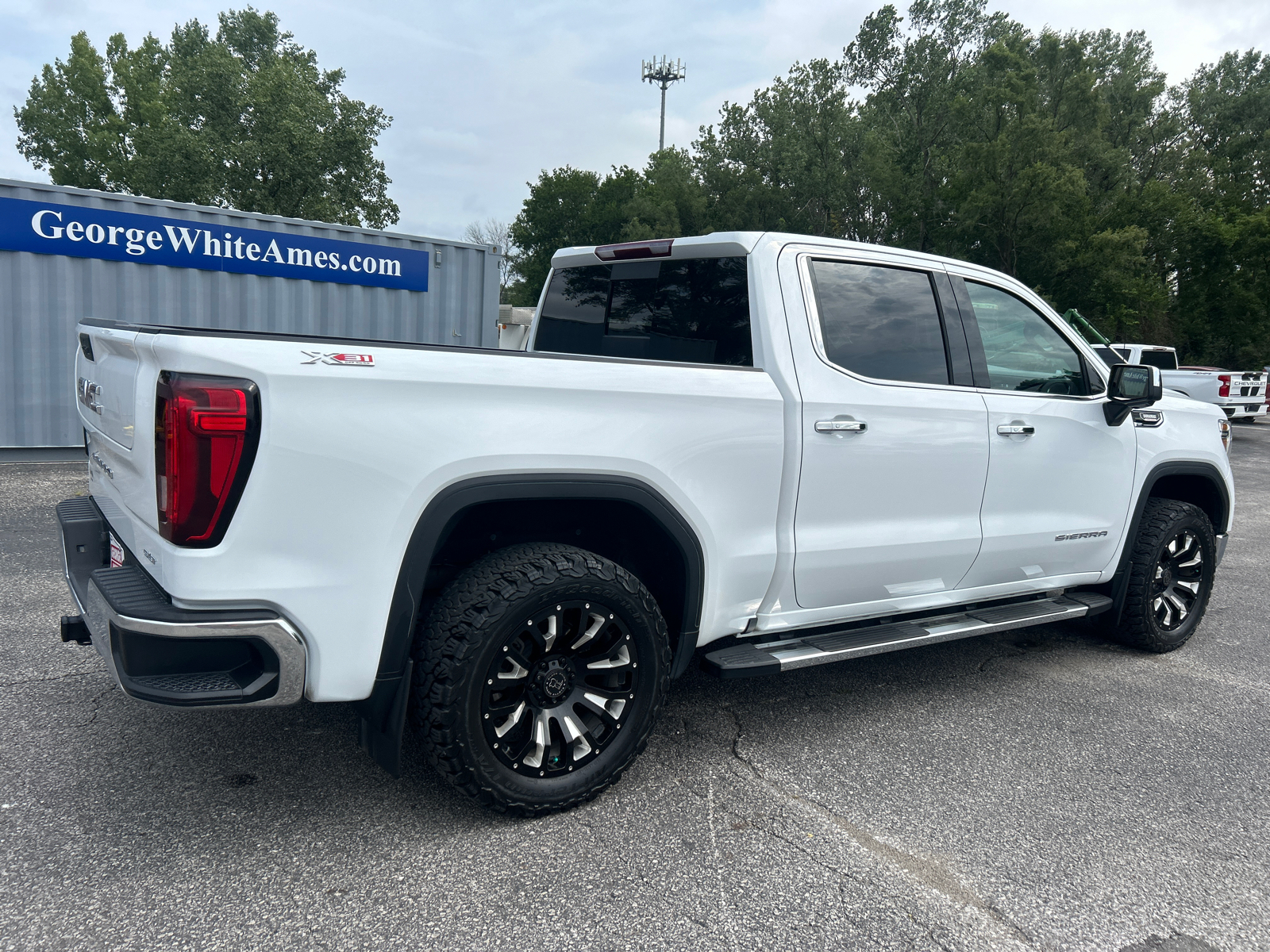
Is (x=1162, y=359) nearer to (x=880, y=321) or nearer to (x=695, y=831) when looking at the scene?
(x=880, y=321)

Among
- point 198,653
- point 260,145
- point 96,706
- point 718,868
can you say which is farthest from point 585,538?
point 260,145

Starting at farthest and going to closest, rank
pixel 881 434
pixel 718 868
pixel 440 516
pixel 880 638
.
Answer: pixel 880 638 → pixel 881 434 → pixel 718 868 → pixel 440 516


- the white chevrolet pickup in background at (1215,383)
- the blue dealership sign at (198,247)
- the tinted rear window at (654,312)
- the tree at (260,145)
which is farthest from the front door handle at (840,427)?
the tree at (260,145)

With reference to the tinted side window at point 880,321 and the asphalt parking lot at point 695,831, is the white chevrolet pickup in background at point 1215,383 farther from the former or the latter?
the asphalt parking lot at point 695,831

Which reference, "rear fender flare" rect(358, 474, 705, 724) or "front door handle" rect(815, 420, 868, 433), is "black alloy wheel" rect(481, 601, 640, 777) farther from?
"front door handle" rect(815, 420, 868, 433)

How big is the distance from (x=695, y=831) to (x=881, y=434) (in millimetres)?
1546

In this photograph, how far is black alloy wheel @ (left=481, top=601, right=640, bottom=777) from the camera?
104 inches

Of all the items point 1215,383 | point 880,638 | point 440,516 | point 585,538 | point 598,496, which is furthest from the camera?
point 1215,383

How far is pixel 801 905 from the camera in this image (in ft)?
7.87

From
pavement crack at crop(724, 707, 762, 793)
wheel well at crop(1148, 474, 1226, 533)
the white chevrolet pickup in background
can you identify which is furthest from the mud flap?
the white chevrolet pickup in background

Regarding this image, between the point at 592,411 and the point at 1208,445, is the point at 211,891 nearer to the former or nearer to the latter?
the point at 592,411

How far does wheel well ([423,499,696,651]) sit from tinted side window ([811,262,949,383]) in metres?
0.97

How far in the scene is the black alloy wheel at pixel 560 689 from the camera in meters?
2.65

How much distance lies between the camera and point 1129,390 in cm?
405
